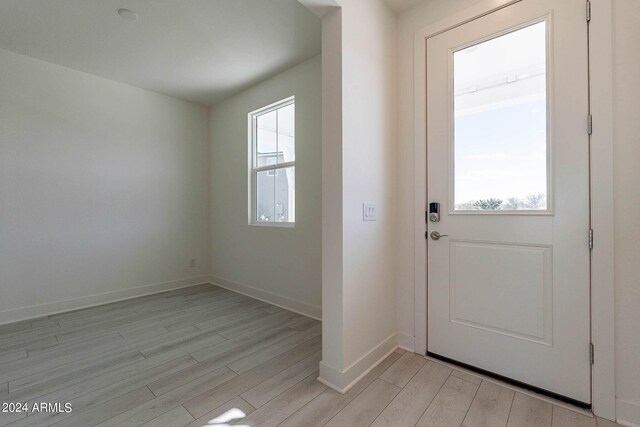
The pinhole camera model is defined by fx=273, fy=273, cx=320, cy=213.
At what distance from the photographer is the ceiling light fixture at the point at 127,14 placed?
2.21 meters

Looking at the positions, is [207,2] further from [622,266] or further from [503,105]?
[622,266]

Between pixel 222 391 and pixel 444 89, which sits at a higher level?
pixel 444 89

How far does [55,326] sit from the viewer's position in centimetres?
265

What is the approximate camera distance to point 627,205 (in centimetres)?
138

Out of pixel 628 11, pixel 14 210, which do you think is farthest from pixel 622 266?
pixel 14 210

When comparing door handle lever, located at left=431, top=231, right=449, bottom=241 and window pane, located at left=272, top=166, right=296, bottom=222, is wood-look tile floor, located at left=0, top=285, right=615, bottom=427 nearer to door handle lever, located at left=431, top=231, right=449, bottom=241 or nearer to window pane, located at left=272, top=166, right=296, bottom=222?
door handle lever, located at left=431, top=231, right=449, bottom=241

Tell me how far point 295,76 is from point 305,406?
3.04 m

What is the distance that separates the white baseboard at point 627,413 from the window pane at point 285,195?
2.67m

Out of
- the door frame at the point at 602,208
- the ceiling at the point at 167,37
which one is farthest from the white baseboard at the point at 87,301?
the door frame at the point at 602,208

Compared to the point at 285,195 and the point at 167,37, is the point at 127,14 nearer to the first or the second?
the point at 167,37

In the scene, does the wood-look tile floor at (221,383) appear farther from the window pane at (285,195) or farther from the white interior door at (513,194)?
the window pane at (285,195)

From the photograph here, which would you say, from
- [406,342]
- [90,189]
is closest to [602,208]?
[406,342]

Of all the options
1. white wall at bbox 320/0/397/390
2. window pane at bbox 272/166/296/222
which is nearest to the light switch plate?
white wall at bbox 320/0/397/390

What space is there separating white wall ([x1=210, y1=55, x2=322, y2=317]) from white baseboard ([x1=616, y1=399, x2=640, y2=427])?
210 cm
